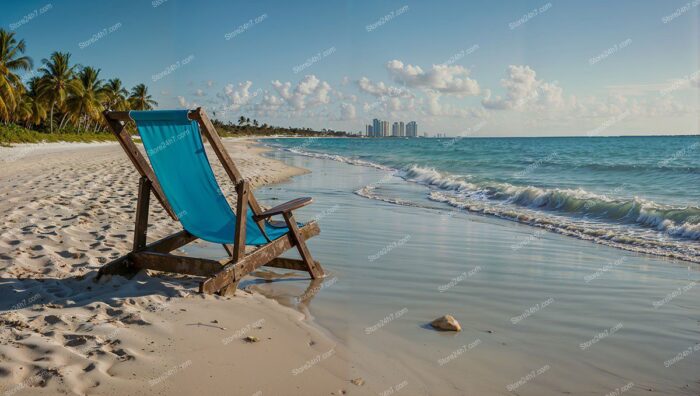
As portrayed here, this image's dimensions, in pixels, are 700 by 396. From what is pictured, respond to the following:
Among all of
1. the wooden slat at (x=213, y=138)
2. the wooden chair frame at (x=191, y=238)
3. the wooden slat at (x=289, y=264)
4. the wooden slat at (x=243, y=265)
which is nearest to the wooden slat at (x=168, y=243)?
the wooden chair frame at (x=191, y=238)

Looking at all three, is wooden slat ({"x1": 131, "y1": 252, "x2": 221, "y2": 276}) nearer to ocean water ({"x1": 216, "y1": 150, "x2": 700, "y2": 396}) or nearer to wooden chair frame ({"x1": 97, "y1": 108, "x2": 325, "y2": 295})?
wooden chair frame ({"x1": 97, "y1": 108, "x2": 325, "y2": 295})

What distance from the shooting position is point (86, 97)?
157ft

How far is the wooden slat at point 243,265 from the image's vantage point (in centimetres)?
380

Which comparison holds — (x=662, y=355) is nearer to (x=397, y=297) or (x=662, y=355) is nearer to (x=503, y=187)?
(x=397, y=297)

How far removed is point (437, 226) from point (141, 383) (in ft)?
20.5

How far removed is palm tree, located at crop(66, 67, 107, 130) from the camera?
156 feet

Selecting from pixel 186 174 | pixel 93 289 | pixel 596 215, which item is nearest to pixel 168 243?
pixel 93 289

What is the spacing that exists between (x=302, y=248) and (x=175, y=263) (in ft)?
3.60

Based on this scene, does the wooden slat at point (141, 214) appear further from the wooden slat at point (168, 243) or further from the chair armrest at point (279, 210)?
the chair armrest at point (279, 210)

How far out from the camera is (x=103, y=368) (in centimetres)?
259

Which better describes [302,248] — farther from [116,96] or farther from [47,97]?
[116,96]

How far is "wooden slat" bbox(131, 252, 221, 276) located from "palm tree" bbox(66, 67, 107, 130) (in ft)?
161

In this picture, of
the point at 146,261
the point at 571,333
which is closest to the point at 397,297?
the point at 571,333

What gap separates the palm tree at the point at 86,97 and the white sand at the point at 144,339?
158 feet
